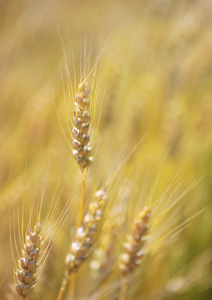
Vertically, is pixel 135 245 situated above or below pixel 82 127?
below

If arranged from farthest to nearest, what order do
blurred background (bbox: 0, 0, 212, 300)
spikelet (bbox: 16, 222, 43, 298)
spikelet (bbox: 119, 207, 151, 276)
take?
blurred background (bbox: 0, 0, 212, 300) < spikelet (bbox: 119, 207, 151, 276) < spikelet (bbox: 16, 222, 43, 298)

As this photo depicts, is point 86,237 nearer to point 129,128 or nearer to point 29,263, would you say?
point 29,263

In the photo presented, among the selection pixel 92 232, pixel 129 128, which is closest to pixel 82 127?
pixel 92 232

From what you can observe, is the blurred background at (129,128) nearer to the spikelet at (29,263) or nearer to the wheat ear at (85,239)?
the wheat ear at (85,239)

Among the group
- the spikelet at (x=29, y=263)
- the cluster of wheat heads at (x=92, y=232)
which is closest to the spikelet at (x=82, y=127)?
the cluster of wheat heads at (x=92, y=232)

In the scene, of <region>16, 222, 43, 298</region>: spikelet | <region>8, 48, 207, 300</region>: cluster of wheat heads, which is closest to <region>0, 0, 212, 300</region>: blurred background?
<region>8, 48, 207, 300</region>: cluster of wheat heads

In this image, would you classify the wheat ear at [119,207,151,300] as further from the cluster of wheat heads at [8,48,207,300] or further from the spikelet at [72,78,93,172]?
the spikelet at [72,78,93,172]
